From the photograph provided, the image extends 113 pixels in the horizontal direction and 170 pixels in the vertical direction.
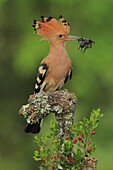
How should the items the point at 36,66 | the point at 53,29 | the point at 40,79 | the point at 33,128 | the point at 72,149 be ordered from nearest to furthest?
the point at 72,149
the point at 33,128
the point at 53,29
the point at 40,79
the point at 36,66

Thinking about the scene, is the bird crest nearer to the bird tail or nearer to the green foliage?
the bird tail

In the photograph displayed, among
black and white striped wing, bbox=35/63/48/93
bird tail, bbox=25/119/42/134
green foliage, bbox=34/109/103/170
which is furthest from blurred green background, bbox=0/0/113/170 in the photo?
green foliage, bbox=34/109/103/170

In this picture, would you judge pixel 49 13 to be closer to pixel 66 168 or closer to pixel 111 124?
pixel 111 124

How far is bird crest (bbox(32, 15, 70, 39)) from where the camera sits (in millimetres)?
7516

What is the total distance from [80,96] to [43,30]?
7.17m

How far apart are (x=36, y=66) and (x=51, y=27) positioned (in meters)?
6.66

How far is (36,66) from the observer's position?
14227 millimetres

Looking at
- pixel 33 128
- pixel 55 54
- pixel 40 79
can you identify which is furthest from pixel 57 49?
pixel 33 128

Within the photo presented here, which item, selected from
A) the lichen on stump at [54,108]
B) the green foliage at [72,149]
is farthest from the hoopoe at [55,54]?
the green foliage at [72,149]

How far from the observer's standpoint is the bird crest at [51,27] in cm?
752

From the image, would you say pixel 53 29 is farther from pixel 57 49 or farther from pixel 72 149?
pixel 72 149

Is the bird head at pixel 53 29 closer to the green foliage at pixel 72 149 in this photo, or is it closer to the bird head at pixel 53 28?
the bird head at pixel 53 28

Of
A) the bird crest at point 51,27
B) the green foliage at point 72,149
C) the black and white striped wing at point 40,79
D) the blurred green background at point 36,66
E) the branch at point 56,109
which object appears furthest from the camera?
the blurred green background at point 36,66

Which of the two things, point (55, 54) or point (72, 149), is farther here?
point (55, 54)
